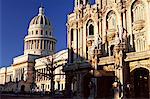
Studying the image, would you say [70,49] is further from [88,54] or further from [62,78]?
[62,78]

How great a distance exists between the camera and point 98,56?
165ft

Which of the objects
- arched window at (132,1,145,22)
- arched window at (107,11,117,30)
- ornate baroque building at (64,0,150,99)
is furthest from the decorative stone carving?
arched window at (107,11,117,30)

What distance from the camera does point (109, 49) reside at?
2041 inches

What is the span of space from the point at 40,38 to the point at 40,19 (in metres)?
7.94

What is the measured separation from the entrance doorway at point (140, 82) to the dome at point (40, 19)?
74.9 metres

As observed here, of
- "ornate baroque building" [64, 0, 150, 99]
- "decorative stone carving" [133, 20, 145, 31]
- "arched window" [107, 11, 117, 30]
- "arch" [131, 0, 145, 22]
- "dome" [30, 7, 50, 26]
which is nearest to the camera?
"ornate baroque building" [64, 0, 150, 99]

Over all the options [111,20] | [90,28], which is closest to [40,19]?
[90,28]

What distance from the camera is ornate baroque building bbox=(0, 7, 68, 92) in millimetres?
95188

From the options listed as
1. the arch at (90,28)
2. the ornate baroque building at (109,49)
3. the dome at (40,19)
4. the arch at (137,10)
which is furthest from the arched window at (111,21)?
the dome at (40,19)

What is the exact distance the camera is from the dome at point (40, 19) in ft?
385

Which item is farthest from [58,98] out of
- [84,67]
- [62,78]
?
[62,78]

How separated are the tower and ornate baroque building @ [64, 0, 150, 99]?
5467cm

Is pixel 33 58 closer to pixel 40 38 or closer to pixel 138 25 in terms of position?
pixel 40 38

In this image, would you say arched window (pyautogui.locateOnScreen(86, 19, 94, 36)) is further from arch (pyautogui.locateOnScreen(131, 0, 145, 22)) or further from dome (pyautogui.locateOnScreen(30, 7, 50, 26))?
dome (pyautogui.locateOnScreen(30, 7, 50, 26))
